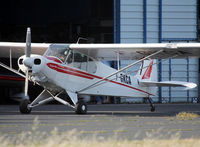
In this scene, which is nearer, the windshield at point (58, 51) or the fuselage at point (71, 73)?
the fuselage at point (71, 73)

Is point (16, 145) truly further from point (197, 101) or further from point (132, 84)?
point (197, 101)

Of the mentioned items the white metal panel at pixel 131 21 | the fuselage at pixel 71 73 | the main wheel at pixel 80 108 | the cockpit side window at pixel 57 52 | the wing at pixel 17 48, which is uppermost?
the white metal panel at pixel 131 21

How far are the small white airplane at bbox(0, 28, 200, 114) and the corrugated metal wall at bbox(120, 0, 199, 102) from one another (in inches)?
454

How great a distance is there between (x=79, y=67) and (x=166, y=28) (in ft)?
48.7

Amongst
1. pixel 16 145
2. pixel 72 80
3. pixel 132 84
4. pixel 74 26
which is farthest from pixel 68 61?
pixel 74 26

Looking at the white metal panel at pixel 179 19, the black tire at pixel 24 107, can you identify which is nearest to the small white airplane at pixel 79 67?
the black tire at pixel 24 107

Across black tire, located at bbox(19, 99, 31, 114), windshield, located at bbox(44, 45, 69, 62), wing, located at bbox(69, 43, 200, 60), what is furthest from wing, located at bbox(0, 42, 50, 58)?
black tire, located at bbox(19, 99, 31, 114)

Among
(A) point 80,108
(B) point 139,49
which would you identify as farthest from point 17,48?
(B) point 139,49

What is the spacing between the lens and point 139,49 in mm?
14555

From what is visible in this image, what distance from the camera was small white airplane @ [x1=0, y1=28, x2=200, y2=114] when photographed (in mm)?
13250

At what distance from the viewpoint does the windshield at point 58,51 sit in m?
13.8

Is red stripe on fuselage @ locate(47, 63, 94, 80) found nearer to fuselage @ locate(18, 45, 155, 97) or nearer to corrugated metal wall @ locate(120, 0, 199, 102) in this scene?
fuselage @ locate(18, 45, 155, 97)

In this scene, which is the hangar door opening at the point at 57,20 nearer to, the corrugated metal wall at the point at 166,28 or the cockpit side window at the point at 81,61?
the corrugated metal wall at the point at 166,28

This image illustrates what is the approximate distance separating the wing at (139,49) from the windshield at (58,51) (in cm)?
32
